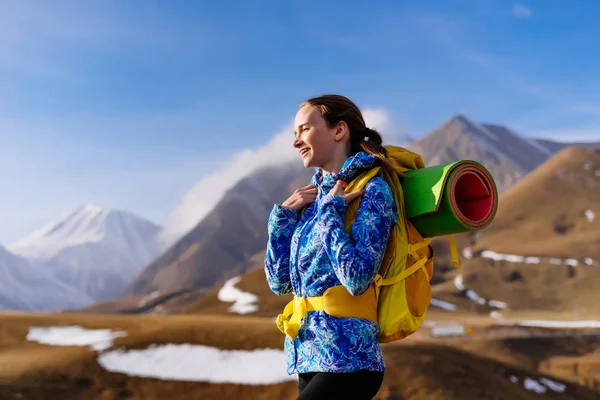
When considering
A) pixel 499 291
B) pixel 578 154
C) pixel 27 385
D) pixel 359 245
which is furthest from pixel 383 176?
pixel 578 154

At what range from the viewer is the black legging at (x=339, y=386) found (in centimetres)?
344

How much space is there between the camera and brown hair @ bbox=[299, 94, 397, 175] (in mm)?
4027

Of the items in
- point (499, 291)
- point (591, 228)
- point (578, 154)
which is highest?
point (578, 154)

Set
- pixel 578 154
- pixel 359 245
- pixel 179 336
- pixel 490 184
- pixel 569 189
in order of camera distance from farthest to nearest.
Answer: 1. pixel 578 154
2. pixel 569 189
3. pixel 179 336
4. pixel 490 184
5. pixel 359 245

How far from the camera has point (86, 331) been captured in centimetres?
4653

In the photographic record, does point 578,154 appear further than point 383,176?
Yes

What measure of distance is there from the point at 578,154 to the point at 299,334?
144 metres

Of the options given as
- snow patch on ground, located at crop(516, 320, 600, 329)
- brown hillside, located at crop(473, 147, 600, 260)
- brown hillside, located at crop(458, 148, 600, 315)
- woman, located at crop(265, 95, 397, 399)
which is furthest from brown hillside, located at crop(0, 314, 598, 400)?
brown hillside, located at crop(473, 147, 600, 260)

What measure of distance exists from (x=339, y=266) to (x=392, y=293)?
37 cm

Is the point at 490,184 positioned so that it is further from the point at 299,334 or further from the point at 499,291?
the point at 499,291

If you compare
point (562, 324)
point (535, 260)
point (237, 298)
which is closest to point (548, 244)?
point (535, 260)

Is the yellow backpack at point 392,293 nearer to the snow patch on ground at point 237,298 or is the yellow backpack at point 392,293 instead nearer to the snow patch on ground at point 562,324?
the snow patch on ground at point 562,324

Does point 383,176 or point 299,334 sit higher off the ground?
point 383,176

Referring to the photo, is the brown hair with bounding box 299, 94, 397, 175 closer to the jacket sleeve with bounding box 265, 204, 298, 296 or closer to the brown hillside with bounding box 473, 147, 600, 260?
the jacket sleeve with bounding box 265, 204, 298, 296
